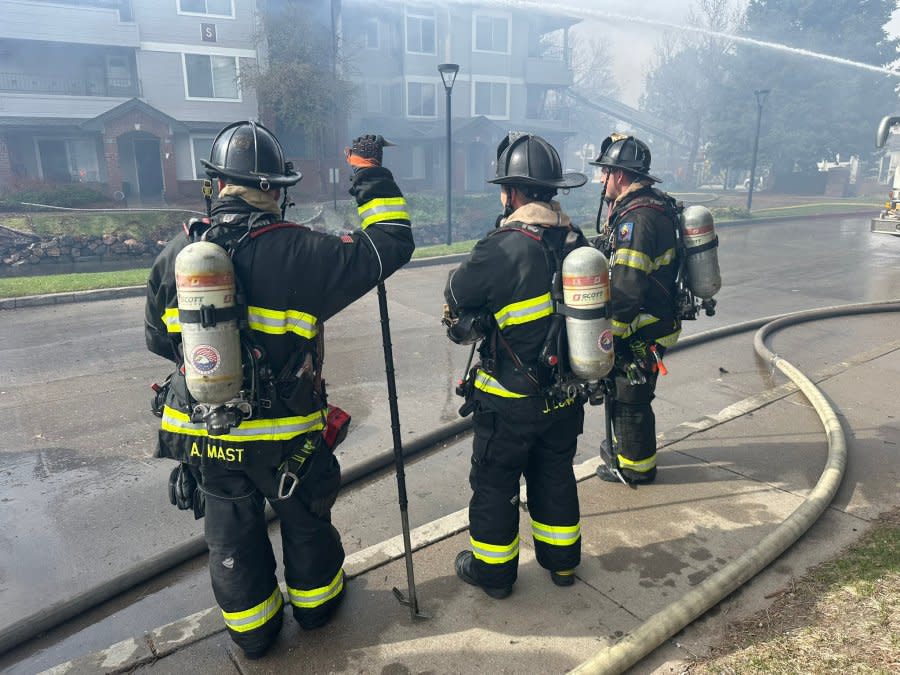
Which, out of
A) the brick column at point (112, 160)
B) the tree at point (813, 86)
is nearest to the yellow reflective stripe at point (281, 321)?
the brick column at point (112, 160)

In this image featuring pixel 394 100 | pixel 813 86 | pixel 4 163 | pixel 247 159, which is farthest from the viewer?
pixel 394 100

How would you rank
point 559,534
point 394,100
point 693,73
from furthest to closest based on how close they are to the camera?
point 693,73 → point 394,100 → point 559,534

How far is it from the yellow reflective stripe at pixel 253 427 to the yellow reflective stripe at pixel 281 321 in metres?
0.35

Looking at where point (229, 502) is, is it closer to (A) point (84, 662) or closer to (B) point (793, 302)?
(A) point (84, 662)

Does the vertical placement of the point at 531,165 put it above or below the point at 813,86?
below

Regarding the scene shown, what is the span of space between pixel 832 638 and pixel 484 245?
212 cm

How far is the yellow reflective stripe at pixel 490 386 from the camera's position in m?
2.86

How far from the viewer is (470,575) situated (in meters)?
3.02

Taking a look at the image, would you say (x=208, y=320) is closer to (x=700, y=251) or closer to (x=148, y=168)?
(x=700, y=251)

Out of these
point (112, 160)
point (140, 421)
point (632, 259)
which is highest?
point (112, 160)

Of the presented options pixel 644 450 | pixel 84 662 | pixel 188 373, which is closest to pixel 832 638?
pixel 644 450

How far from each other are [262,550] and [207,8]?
2928 centimetres

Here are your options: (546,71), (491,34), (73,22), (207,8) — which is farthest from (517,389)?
(546,71)

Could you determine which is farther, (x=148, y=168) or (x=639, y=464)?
(x=148, y=168)
